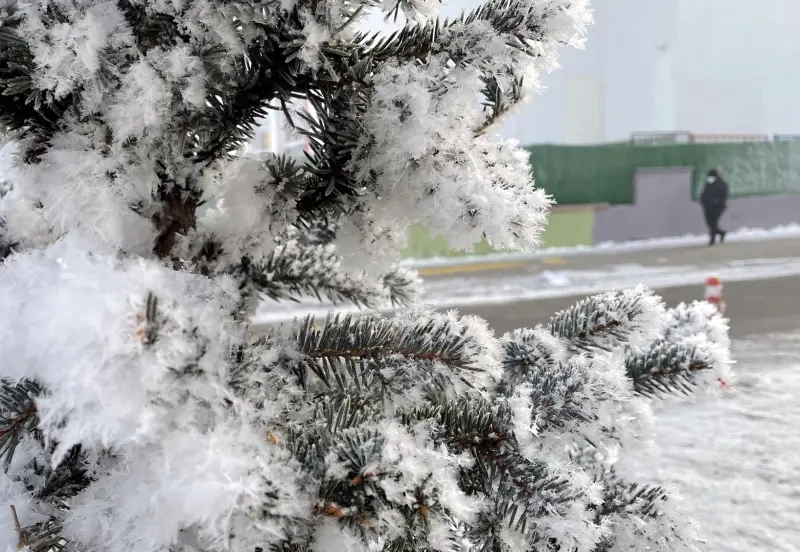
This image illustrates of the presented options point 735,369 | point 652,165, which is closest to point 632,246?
point 652,165

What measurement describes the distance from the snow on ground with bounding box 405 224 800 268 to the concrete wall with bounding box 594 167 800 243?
5.1 inches

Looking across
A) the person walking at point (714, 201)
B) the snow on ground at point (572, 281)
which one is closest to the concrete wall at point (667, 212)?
the person walking at point (714, 201)

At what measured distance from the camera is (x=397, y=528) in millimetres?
525

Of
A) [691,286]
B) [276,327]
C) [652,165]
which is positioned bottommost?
[276,327]

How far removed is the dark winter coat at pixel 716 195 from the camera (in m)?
10.2

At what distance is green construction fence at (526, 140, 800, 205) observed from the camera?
33.9 ft

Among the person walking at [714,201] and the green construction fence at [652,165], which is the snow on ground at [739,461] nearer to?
the green construction fence at [652,165]

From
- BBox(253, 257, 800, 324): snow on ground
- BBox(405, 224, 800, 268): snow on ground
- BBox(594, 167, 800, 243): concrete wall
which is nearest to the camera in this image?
BBox(253, 257, 800, 324): snow on ground

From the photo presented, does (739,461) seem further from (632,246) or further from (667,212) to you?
(667,212)

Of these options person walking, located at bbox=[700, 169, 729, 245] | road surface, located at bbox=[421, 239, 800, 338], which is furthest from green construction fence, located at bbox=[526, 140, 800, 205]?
road surface, located at bbox=[421, 239, 800, 338]

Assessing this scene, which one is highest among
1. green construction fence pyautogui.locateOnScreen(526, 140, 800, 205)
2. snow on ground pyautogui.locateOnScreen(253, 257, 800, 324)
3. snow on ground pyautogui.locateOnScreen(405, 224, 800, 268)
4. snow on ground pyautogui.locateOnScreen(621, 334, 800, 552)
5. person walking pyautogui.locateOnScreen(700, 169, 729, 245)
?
green construction fence pyautogui.locateOnScreen(526, 140, 800, 205)

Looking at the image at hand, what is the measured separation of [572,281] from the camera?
25.8 ft

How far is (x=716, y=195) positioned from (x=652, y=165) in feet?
4.08

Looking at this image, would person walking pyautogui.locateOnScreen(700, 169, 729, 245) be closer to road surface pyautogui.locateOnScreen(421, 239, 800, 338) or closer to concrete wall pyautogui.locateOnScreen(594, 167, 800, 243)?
road surface pyautogui.locateOnScreen(421, 239, 800, 338)
